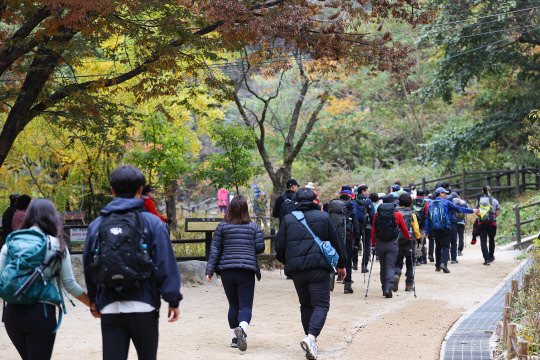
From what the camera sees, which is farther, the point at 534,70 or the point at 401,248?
the point at 534,70

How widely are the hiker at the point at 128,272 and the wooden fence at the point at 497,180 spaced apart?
22.2m

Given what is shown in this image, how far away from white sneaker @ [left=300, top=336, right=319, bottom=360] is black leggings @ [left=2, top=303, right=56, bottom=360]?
121 inches

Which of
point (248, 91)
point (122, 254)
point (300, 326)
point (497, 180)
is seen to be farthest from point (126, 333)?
point (497, 180)

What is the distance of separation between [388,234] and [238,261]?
4678mm

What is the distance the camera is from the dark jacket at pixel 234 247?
7172 mm

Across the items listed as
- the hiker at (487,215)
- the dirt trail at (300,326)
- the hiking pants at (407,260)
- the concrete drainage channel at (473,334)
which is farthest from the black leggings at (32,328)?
the hiker at (487,215)

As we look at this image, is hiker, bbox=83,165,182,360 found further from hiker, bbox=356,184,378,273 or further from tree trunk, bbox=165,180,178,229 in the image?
tree trunk, bbox=165,180,178,229

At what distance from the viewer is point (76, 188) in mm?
21469

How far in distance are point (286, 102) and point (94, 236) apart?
2206cm

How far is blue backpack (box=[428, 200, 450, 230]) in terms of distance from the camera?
14.7 m

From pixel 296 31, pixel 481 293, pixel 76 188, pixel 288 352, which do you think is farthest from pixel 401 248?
pixel 76 188

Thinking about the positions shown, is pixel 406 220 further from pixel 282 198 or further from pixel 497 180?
pixel 497 180

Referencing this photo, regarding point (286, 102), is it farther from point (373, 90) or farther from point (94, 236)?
point (94, 236)

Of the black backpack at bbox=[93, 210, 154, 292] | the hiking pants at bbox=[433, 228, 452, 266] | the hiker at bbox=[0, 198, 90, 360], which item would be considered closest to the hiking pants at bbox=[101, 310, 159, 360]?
the black backpack at bbox=[93, 210, 154, 292]
